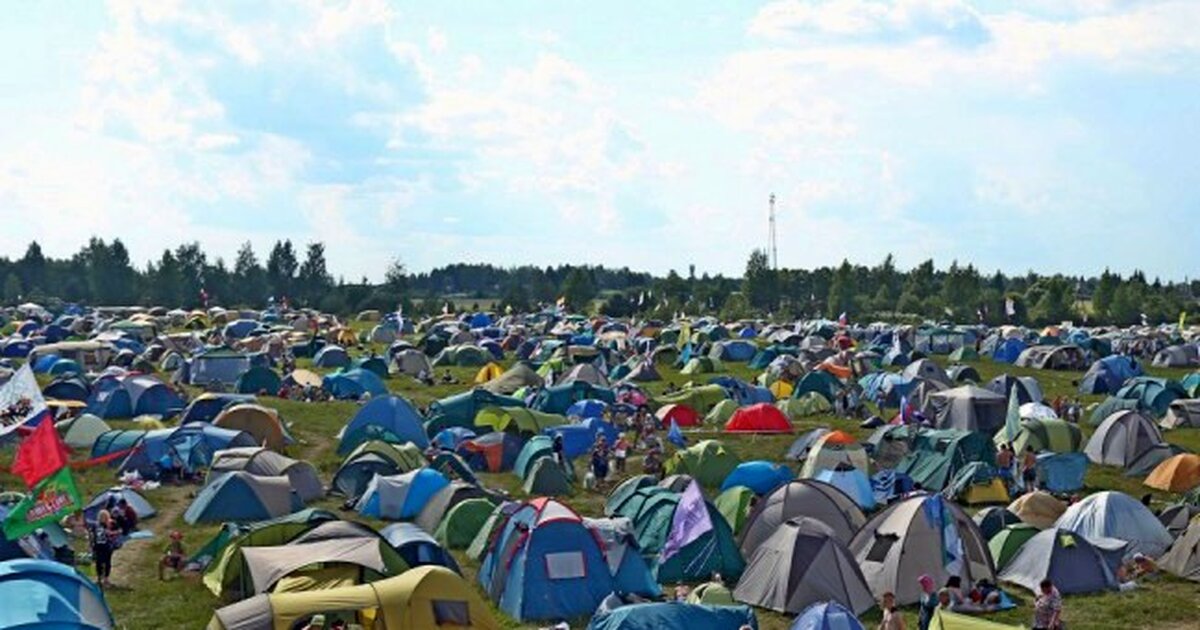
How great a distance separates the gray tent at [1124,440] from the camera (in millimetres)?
29594

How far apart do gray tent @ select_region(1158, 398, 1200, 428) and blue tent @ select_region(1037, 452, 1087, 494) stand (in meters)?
12.3

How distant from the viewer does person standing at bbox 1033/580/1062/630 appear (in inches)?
626

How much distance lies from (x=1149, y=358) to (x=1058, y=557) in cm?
5034

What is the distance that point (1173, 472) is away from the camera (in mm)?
26906

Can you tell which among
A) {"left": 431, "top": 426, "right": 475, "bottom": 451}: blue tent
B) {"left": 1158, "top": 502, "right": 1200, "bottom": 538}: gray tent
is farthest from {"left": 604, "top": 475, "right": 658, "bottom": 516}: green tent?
{"left": 1158, "top": 502, "right": 1200, "bottom": 538}: gray tent

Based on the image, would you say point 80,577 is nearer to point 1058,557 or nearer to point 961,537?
point 961,537

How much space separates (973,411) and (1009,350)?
3004cm

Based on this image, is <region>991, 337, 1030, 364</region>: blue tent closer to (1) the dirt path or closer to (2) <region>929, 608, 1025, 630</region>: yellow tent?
(1) the dirt path

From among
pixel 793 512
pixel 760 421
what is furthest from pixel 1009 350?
pixel 793 512

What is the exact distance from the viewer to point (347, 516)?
78.0ft

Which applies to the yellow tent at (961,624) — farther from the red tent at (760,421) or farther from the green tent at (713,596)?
the red tent at (760,421)

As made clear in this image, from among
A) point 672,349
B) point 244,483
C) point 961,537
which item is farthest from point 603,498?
point 672,349

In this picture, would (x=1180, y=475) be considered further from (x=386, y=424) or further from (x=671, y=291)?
(x=671, y=291)

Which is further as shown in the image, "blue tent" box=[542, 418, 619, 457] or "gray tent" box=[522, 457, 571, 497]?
"blue tent" box=[542, 418, 619, 457]
